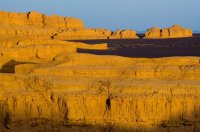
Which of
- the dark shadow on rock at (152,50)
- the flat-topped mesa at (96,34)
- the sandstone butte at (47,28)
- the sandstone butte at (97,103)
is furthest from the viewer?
the flat-topped mesa at (96,34)

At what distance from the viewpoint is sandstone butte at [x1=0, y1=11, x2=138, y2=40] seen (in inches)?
2489

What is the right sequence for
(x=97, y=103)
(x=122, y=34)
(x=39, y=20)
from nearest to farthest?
(x=97, y=103)
(x=39, y=20)
(x=122, y=34)

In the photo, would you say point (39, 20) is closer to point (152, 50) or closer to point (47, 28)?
point (47, 28)

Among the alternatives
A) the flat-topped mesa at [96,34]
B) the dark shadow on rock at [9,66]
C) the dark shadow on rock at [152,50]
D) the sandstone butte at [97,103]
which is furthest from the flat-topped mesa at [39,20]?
the sandstone butte at [97,103]

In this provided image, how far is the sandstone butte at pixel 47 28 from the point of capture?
207ft

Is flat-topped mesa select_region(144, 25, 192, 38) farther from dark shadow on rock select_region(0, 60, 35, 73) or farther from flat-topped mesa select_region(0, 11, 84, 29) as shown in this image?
dark shadow on rock select_region(0, 60, 35, 73)

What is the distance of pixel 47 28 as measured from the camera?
70.2m

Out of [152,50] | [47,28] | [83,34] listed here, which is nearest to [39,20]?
[47,28]

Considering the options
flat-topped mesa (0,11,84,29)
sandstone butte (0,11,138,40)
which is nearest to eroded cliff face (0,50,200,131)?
sandstone butte (0,11,138,40)

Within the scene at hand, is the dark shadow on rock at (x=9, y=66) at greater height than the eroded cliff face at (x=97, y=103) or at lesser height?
greater

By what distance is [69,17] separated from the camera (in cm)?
8250

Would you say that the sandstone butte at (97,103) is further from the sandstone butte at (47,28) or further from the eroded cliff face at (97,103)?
the sandstone butte at (47,28)

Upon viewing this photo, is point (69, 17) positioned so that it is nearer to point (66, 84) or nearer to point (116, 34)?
point (116, 34)

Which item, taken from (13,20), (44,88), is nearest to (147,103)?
(44,88)
